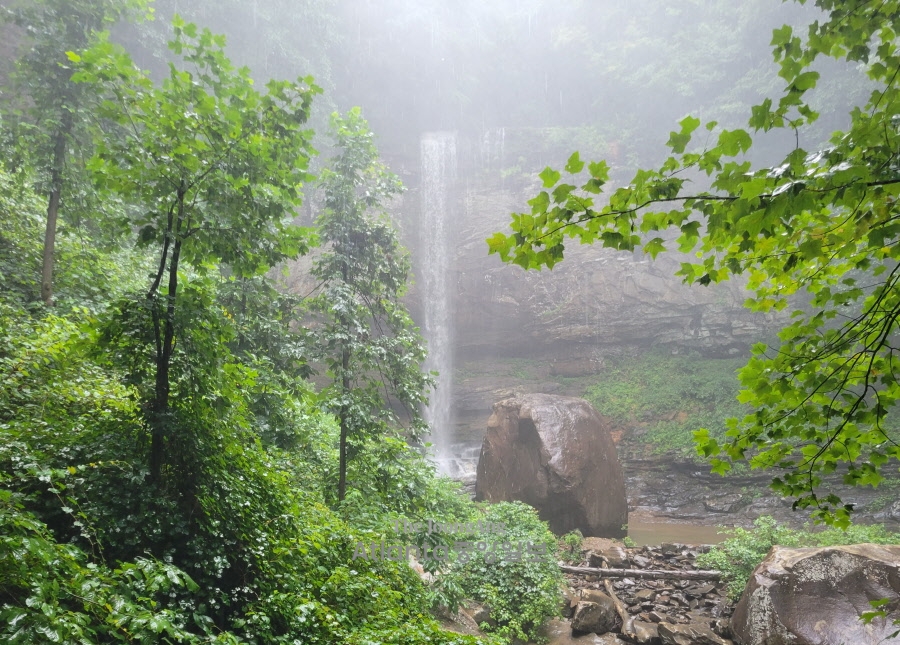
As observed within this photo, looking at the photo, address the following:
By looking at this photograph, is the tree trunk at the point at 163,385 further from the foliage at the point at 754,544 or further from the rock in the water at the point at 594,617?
the foliage at the point at 754,544

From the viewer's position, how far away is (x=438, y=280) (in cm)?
2362

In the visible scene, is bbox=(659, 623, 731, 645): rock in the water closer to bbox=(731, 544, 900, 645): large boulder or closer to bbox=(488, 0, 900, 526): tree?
bbox=(731, 544, 900, 645): large boulder

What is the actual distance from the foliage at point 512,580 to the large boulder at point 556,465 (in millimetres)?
4489

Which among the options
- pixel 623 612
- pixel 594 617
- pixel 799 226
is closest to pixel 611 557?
pixel 623 612

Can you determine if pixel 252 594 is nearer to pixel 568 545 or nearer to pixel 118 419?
pixel 118 419

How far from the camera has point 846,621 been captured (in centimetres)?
579

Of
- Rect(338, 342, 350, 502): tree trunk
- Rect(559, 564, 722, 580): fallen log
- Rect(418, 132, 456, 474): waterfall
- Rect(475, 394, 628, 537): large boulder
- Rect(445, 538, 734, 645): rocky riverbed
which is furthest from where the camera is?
Rect(418, 132, 456, 474): waterfall

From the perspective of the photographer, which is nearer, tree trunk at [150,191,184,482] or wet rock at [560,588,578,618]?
tree trunk at [150,191,184,482]

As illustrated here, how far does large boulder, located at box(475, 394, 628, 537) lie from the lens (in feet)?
38.8

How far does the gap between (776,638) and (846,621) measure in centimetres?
78

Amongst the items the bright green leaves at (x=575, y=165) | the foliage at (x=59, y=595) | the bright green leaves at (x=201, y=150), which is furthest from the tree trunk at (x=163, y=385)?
the bright green leaves at (x=575, y=165)

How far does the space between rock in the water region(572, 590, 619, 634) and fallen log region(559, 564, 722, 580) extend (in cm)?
168

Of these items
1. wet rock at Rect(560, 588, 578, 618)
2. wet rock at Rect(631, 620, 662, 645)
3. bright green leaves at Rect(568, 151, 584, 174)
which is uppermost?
bright green leaves at Rect(568, 151, 584, 174)

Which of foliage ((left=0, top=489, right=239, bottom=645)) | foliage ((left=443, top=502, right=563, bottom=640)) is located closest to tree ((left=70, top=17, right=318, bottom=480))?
foliage ((left=0, top=489, right=239, bottom=645))
